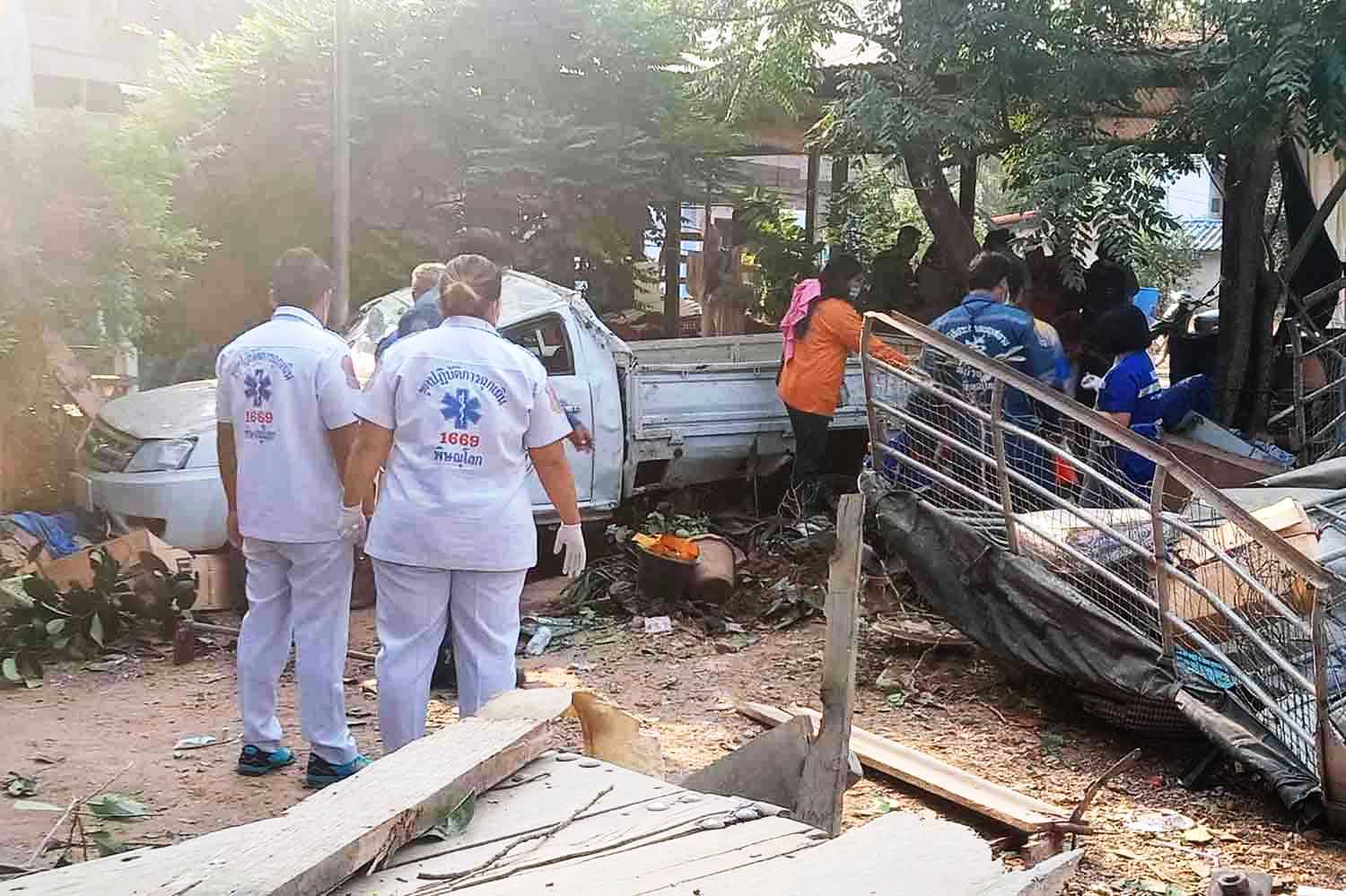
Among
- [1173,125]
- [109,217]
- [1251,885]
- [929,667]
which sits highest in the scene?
[1173,125]

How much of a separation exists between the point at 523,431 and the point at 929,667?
315 centimetres

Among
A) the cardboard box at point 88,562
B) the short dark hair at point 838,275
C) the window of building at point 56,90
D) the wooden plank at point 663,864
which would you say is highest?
the window of building at point 56,90

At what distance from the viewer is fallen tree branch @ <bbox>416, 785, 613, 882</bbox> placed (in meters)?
2.09

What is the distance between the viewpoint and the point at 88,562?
22.4 ft

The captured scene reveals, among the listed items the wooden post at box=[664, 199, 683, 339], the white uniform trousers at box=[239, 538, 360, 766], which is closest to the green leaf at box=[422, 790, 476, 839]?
the white uniform trousers at box=[239, 538, 360, 766]

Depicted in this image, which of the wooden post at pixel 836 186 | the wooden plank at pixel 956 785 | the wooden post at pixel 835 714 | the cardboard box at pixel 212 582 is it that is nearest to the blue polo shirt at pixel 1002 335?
the wooden plank at pixel 956 785

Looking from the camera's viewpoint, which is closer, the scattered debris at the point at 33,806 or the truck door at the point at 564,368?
the scattered debris at the point at 33,806

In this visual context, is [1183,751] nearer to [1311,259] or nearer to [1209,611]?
[1209,611]

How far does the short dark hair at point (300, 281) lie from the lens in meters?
4.76

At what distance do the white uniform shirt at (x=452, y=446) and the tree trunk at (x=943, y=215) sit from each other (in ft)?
20.7

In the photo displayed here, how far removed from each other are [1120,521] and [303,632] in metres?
3.29

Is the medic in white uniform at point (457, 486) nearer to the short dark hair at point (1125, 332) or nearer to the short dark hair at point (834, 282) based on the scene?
the short dark hair at point (1125, 332)

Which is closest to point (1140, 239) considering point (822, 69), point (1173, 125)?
point (1173, 125)

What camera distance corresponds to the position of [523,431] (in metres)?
4.28
